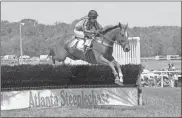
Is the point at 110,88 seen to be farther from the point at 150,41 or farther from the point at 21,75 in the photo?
the point at 150,41

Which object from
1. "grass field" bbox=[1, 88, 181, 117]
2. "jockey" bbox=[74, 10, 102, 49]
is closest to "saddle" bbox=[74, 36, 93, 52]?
"jockey" bbox=[74, 10, 102, 49]

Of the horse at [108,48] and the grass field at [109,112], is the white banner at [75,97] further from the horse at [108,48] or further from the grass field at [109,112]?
the horse at [108,48]

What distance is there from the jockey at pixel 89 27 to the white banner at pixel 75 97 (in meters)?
1.35

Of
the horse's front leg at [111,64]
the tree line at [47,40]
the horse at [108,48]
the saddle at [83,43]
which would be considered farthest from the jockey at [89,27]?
the tree line at [47,40]

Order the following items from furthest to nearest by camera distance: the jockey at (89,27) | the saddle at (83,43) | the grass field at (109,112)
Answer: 1. the saddle at (83,43)
2. the jockey at (89,27)
3. the grass field at (109,112)

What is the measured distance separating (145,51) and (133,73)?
87.7ft

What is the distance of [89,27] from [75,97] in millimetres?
1978

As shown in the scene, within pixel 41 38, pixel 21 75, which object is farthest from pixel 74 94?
pixel 41 38

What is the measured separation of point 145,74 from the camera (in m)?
21.6

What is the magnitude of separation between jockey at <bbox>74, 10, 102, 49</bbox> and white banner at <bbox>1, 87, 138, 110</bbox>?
135 cm

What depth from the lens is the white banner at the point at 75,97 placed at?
11453 mm

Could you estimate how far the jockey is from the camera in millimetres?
11875

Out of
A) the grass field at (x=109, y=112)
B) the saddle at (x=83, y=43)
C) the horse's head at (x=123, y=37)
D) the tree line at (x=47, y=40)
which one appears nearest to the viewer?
the grass field at (x=109, y=112)

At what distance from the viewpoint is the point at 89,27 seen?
39.7ft
